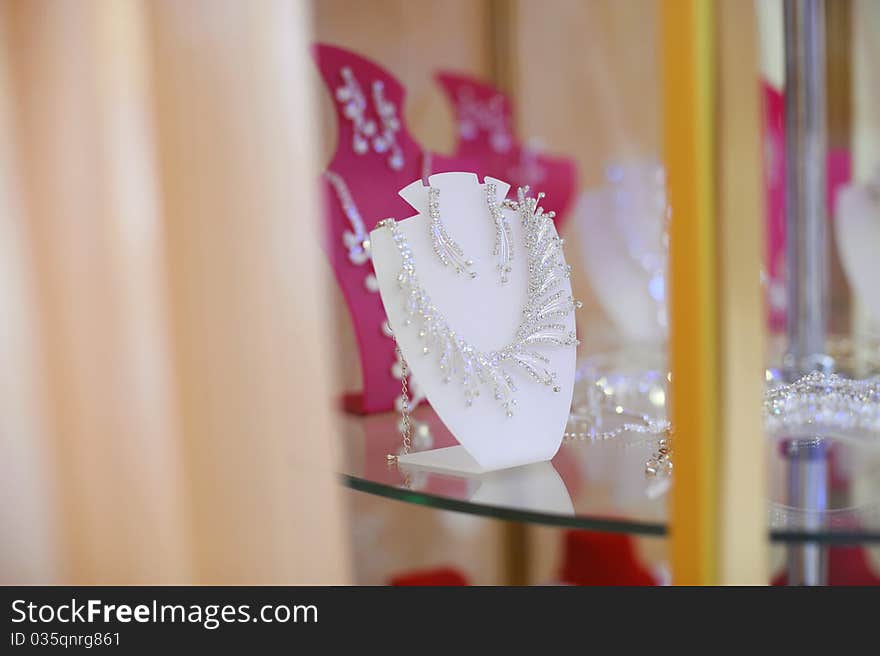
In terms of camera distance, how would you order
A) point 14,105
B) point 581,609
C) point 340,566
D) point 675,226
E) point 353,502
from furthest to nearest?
1. point 353,502
2. point 340,566
3. point 14,105
4. point 581,609
5. point 675,226

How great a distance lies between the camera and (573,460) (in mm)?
481

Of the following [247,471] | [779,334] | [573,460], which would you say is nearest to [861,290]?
[779,334]

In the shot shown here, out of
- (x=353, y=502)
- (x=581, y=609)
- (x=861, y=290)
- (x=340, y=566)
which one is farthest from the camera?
(x=353, y=502)

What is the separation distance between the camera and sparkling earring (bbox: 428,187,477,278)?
47 centimetres

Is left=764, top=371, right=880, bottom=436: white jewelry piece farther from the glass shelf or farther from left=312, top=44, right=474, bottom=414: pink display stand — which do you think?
left=312, top=44, right=474, bottom=414: pink display stand

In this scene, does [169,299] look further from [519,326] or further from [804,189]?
[804,189]

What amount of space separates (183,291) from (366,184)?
0.19 m

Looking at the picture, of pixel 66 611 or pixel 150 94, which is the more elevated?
pixel 150 94

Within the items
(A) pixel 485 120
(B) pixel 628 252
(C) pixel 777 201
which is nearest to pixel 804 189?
(B) pixel 628 252

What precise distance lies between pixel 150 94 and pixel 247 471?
13.6 inches

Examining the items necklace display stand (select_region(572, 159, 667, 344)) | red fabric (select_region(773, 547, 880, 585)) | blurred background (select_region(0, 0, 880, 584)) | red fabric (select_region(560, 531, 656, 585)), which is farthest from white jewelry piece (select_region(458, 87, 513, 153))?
red fabric (select_region(773, 547, 880, 585))

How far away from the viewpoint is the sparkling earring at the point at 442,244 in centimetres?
47

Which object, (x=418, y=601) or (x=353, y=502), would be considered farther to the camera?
(x=353, y=502)

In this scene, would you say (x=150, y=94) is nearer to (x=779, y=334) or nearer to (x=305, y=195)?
(x=305, y=195)
